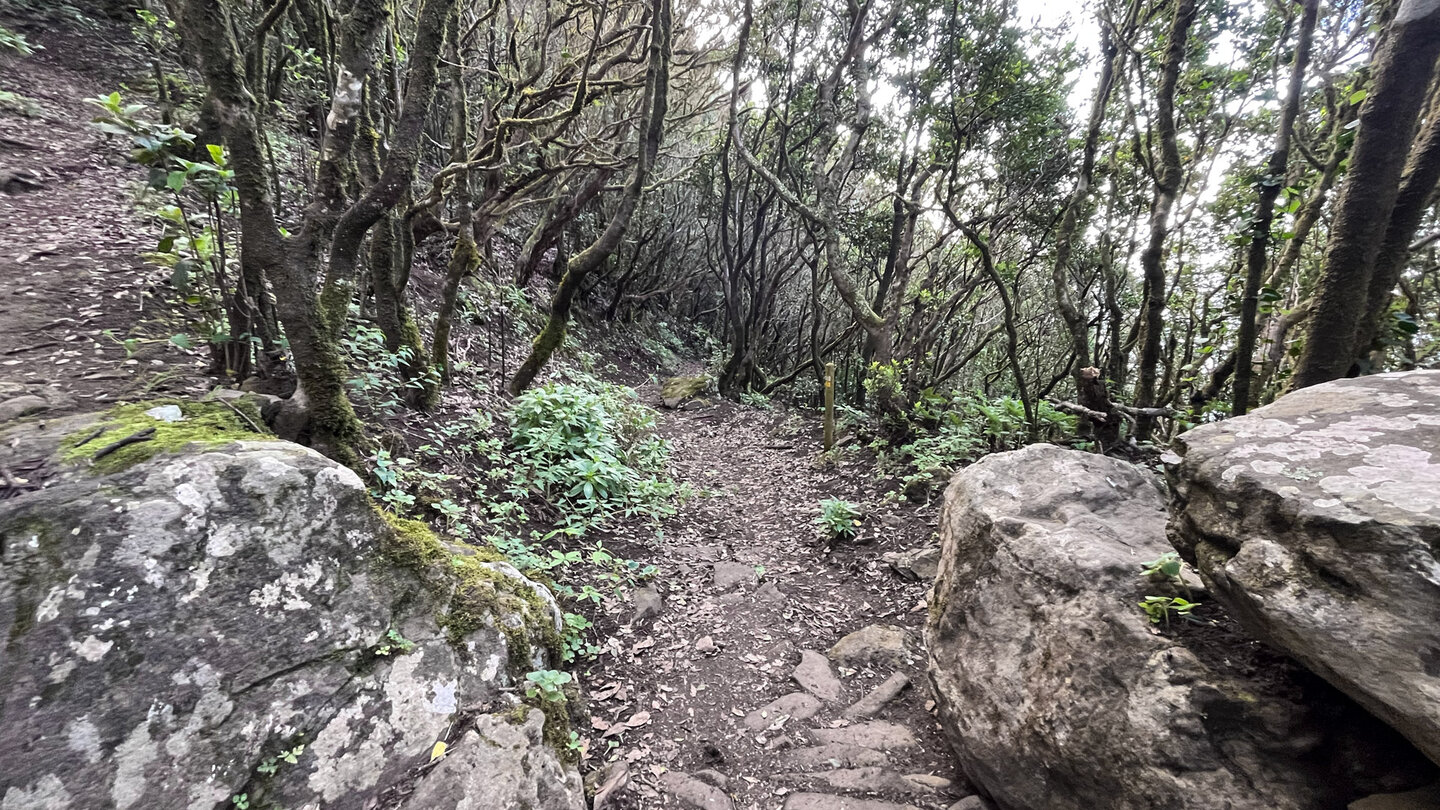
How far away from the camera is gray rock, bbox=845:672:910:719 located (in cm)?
367

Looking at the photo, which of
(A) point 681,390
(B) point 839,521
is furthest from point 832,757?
(A) point 681,390

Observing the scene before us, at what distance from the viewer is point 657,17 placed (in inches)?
267

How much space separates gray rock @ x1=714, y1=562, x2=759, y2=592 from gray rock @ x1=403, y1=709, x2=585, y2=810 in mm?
2612

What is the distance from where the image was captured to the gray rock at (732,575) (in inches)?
206

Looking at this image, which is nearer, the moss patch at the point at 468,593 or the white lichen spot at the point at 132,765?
the white lichen spot at the point at 132,765

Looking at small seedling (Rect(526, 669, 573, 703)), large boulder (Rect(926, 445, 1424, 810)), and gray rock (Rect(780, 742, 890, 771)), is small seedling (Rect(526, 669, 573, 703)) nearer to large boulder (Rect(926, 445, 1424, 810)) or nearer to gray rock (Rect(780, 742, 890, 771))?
gray rock (Rect(780, 742, 890, 771))

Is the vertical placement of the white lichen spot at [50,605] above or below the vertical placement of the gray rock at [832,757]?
above

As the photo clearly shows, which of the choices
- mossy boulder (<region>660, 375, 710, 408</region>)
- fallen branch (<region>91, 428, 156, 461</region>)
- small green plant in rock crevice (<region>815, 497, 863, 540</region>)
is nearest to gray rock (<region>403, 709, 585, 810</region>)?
fallen branch (<region>91, 428, 156, 461</region>)

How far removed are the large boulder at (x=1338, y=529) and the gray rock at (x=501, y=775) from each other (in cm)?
302

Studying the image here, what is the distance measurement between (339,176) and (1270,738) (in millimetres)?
6044

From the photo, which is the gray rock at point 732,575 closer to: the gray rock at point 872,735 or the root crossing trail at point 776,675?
the root crossing trail at point 776,675

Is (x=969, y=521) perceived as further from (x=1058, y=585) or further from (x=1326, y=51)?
(x=1326, y=51)

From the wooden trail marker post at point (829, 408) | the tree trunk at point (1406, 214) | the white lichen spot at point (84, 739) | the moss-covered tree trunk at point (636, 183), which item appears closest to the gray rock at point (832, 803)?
the white lichen spot at point (84, 739)

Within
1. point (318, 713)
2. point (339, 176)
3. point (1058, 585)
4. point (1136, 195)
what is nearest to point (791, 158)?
point (1136, 195)
